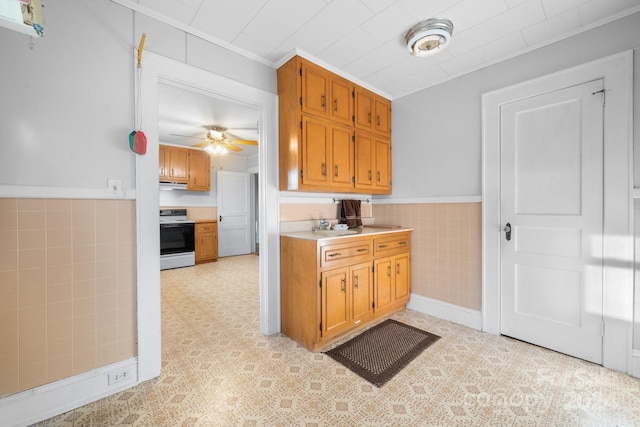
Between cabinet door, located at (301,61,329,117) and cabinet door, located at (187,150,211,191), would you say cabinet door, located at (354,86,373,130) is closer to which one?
cabinet door, located at (301,61,329,117)

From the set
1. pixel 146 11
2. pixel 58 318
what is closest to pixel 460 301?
pixel 58 318

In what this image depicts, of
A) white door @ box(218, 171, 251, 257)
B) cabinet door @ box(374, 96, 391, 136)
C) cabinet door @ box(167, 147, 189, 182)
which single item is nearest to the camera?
cabinet door @ box(374, 96, 391, 136)

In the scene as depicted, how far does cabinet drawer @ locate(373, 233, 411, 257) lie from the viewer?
2.73 meters

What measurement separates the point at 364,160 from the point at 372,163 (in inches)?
5.8

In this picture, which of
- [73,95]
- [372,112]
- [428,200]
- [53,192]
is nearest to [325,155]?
[372,112]

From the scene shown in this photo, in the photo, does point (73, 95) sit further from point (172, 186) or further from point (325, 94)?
point (172, 186)

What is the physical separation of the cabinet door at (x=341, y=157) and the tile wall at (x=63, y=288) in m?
1.74

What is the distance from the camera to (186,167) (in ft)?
18.4

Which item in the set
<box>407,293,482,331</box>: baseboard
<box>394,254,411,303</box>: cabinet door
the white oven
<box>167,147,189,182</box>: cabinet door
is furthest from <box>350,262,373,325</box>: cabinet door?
<box>167,147,189,182</box>: cabinet door

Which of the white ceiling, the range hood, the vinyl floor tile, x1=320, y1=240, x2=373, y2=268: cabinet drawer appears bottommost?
the vinyl floor tile

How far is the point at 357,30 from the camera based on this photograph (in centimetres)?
209

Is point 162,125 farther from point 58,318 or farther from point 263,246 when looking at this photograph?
point 58,318

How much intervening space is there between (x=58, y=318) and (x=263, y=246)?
143 cm

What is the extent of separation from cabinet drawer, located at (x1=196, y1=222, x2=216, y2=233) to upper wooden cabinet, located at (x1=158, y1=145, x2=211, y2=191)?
790mm
